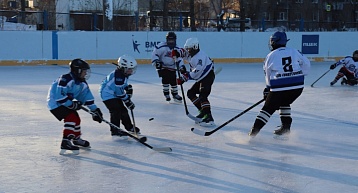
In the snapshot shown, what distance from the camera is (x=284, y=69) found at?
16.7ft

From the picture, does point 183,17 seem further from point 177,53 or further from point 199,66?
point 199,66

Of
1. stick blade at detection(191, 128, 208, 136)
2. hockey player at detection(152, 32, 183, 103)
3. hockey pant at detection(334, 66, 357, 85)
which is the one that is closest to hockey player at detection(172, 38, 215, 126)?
stick blade at detection(191, 128, 208, 136)

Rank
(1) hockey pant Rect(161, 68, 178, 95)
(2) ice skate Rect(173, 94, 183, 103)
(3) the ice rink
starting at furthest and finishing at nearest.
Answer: (1) hockey pant Rect(161, 68, 178, 95) → (2) ice skate Rect(173, 94, 183, 103) → (3) the ice rink

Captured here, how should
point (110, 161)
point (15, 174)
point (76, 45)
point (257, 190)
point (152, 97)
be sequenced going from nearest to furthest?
point (257, 190)
point (15, 174)
point (110, 161)
point (152, 97)
point (76, 45)

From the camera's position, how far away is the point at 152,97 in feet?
28.5

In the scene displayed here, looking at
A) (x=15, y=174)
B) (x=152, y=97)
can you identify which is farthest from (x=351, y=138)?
(x=152, y=97)

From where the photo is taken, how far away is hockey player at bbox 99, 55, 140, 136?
203 inches

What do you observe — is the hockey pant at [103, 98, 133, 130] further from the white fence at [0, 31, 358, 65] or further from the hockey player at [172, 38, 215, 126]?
the white fence at [0, 31, 358, 65]

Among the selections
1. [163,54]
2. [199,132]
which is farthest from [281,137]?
[163,54]

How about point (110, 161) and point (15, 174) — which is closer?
point (15, 174)

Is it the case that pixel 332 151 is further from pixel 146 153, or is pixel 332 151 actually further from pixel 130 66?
pixel 130 66

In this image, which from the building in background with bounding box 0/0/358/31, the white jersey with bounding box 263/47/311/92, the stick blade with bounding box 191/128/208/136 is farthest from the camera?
the building in background with bounding box 0/0/358/31

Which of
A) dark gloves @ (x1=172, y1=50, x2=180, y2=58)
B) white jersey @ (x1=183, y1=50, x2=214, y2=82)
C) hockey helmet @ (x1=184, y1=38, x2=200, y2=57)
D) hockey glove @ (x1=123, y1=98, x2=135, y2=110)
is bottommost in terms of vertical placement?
hockey glove @ (x1=123, y1=98, x2=135, y2=110)

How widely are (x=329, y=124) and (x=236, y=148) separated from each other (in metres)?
1.79
